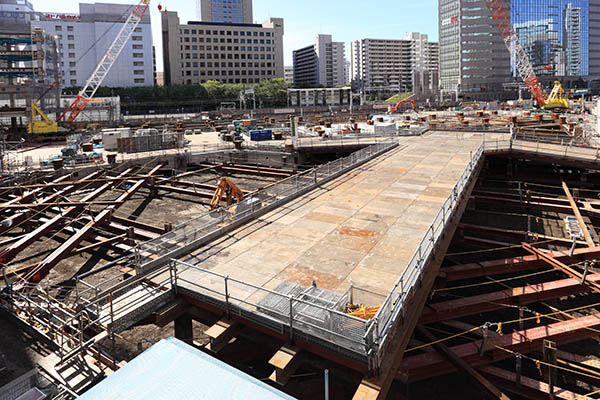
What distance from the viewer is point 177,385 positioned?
7645mm

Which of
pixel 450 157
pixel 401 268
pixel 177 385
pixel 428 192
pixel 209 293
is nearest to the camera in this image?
pixel 177 385

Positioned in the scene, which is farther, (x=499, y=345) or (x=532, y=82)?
(x=532, y=82)

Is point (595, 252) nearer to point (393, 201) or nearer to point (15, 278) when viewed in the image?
point (393, 201)

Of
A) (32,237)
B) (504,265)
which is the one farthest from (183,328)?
(504,265)

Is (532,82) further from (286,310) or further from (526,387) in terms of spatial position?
(286,310)

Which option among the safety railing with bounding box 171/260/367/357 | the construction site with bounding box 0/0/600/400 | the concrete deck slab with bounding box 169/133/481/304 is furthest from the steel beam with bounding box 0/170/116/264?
the safety railing with bounding box 171/260/367/357

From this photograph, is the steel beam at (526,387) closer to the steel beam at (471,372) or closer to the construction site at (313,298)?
the construction site at (313,298)

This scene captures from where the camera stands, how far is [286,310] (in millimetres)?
11750

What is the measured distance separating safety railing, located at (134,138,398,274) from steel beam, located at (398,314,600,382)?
8928 mm

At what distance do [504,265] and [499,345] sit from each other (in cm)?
574

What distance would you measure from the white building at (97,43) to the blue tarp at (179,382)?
171m

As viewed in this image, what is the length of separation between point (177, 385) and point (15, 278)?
16.0m

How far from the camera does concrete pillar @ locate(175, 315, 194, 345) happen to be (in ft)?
46.3

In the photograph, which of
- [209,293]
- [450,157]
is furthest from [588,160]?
[209,293]
